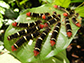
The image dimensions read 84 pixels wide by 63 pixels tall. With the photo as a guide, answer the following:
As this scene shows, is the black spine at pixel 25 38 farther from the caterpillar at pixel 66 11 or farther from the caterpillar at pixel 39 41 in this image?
the caterpillar at pixel 66 11

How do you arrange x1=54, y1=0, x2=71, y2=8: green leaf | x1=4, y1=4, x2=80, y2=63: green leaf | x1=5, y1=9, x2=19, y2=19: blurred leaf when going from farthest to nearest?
x1=5, y1=9, x2=19, y2=19: blurred leaf
x1=54, y1=0, x2=71, y2=8: green leaf
x1=4, y1=4, x2=80, y2=63: green leaf

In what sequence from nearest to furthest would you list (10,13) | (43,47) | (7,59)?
(43,47) < (7,59) < (10,13)

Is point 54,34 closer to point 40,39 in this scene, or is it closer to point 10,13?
point 40,39

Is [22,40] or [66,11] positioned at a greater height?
[66,11]

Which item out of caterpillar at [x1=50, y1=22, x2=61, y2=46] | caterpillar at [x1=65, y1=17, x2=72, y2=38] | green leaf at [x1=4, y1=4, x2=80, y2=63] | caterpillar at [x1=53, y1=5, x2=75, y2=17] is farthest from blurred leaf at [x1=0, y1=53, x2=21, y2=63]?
caterpillar at [x1=53, y1=5, x2=75, y2=17]

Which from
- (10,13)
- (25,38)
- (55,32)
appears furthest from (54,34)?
(10,13)

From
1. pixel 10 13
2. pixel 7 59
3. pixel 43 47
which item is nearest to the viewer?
pixel 43 47

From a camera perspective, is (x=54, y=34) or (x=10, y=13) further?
(x=10, y=13)

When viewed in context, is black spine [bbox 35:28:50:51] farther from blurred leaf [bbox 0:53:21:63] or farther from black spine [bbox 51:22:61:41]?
blurred leaf [bbox 0:53:21:63]

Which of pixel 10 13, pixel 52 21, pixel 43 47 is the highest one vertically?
pixel 10 13

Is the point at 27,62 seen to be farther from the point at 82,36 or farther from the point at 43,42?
the point at 82,36

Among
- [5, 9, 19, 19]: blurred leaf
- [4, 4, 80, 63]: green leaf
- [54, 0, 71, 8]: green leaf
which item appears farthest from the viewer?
[5, 9, 19, 19]: blurred leaf

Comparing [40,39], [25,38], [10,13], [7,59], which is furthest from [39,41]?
[10,13]

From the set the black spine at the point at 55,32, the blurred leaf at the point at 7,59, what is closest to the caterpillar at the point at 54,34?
the black spine at the point at 55,32
